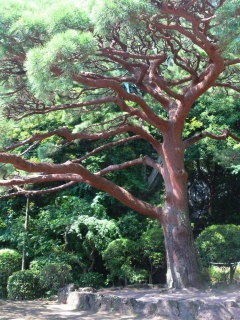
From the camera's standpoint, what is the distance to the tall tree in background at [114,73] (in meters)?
4.91

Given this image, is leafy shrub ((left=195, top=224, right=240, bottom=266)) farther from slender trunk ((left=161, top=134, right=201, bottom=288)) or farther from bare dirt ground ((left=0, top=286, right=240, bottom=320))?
slender trunk ((left=161, top=134, right=201, bottom=288))

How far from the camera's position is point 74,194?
36.0ft

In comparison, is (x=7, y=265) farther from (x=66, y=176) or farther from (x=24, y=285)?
(x=66, y=176)

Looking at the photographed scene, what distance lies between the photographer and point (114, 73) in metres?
8.62

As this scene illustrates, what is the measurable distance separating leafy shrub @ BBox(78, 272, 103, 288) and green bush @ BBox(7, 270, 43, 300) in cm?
112

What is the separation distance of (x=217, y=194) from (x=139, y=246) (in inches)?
202

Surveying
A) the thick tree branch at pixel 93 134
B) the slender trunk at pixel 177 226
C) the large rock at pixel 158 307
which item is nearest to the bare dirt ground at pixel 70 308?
the large rock at pixel 158 307

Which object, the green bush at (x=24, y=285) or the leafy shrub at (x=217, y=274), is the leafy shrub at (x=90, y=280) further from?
the leafy shrub at (x=217, y=274)

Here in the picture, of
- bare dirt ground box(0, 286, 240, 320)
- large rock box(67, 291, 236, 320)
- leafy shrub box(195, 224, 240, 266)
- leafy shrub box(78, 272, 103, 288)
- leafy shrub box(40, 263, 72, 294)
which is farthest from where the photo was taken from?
leafy shrub box(78, 272, 103, 288)

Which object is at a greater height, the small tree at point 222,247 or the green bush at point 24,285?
the small tree at point 222,247

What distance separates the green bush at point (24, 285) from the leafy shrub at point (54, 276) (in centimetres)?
21

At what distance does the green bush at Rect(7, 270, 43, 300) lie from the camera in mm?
7773

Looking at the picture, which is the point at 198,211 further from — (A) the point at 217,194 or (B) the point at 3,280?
(B) the point at 3,280

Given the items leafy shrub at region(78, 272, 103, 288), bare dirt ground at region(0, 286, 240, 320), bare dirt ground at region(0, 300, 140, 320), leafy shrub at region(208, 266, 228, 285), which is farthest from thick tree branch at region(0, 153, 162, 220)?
leafy shrub at region(78, 272, 103, 288)
